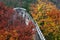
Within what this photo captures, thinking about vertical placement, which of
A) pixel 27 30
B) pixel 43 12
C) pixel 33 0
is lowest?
pixel 33 0

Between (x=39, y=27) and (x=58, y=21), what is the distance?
160cm

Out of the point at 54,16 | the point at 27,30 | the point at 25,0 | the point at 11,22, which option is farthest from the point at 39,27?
the point at 25,0

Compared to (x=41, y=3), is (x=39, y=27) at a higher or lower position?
lower

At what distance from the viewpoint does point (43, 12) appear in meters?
17.8

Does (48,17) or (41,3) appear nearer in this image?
(48,17)

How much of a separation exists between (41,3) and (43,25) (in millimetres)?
2458

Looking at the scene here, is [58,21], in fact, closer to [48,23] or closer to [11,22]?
[48,23]

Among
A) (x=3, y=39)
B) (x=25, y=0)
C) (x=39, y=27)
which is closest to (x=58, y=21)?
(x=39, y=27)

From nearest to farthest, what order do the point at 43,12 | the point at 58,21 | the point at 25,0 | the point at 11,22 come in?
the point at 11,22 < the point at 58,21 < the point at 43,12 < the point at 25,0

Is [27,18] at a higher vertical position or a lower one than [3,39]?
lower

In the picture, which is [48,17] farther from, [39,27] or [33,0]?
[33,0]

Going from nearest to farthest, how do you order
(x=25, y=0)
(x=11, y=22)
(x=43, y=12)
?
(x=11, y=22) → (x=43, y=12) → (x=25, y=0)

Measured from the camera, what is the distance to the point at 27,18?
58.6 feet

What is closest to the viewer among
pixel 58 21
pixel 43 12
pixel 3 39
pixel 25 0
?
pixel 3 39
